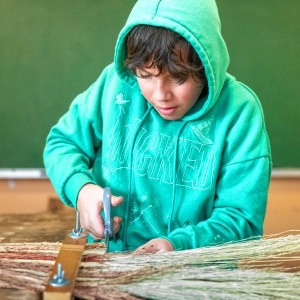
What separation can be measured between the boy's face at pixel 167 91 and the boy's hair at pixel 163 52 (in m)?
0.01

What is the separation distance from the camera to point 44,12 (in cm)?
Answer: 206

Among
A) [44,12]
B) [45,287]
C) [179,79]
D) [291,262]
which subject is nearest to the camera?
[45,287]

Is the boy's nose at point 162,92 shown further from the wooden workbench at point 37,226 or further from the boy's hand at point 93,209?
the wooden workbench at point 37,226

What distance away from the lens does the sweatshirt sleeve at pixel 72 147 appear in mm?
1190

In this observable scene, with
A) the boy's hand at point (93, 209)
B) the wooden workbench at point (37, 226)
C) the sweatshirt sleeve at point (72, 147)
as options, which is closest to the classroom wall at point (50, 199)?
the wooden workbench at point (37, 226)

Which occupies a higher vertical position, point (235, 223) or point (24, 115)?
Result: point (235, 223)

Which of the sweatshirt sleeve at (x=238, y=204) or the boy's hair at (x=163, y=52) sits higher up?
the boy's hair at (x=163, y=52)

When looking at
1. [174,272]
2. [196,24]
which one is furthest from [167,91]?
[174,272]

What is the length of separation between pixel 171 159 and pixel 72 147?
229mm

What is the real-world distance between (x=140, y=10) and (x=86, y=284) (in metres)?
0.54

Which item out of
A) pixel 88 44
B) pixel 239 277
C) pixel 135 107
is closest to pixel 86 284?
pixel 239 277

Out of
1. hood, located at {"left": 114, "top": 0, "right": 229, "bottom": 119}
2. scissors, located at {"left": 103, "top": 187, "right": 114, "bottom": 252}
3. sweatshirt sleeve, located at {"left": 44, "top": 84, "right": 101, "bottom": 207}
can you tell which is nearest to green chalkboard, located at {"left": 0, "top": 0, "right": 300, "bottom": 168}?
sweatshirt sleeve, located at {"left": 44, "top": 84, "right": 101, "bottom": 207}

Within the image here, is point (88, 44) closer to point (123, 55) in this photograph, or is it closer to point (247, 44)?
point (247, 44)

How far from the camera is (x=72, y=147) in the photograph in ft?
4.06
